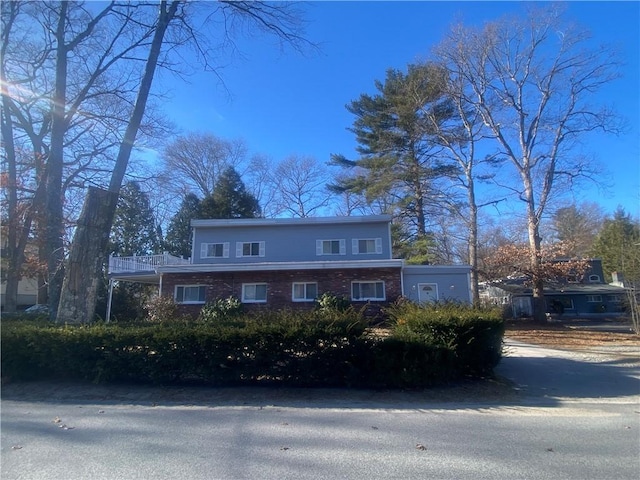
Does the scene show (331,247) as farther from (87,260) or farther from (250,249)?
(87,260)

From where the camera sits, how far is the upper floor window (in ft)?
82.6

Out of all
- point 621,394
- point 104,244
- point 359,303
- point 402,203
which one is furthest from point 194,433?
point 402,203

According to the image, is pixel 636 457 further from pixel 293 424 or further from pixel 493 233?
pixel 493 233

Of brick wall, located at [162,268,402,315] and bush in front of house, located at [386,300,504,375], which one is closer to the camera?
bush in front of house, located at [386,300,504,375]

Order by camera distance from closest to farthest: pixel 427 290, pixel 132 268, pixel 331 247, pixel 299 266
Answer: pixel 299 266 < pixel 427 290 < pixel 132 268 < pixel 331 247

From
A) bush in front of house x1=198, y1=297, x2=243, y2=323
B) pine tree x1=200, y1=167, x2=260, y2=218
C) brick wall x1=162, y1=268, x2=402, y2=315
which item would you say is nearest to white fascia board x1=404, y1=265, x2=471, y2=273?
brick wall x1=162, y1=268, x2=402, y2=315

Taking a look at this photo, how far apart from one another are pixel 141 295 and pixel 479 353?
29.0 m

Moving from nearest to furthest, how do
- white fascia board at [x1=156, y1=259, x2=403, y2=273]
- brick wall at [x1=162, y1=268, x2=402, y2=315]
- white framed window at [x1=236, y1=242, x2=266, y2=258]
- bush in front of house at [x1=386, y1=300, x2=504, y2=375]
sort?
bush in front of house at [x1=386, y1=300, x2=504, y2=375] < white fascia board at [x1=156, y1=259, x2=403, y2=273] < brick wall at [x1=162, y1=268, x2=402, y2=315] < white framed window at [x1=236, y1=242, x2=266, y2=258]

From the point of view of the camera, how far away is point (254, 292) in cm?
2258

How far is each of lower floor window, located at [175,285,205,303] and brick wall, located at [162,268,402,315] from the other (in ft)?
0.77

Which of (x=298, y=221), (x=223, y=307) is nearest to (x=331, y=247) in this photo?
(x=298, y=221)

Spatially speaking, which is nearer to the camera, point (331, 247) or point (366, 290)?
point (366, 290)

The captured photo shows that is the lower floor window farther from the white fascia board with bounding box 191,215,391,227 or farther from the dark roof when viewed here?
the dark roof

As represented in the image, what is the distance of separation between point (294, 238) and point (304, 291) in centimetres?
442
